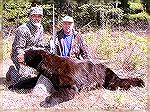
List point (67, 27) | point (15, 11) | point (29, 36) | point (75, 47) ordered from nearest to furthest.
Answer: point (67, 27)
point (75, 47)
point (29, 36)
point (15, 11)

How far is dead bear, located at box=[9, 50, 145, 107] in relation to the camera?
5.48m

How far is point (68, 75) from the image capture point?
18.1 feet

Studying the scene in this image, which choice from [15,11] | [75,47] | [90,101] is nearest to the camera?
[90,101]

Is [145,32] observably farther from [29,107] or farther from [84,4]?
[29,107]

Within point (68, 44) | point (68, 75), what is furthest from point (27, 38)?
point (68, 75)

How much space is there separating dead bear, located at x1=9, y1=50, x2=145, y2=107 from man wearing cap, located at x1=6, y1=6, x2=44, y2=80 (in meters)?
0.25

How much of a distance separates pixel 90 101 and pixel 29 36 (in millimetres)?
1421

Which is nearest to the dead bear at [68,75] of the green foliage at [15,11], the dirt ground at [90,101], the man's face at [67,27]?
the dirt ground at [90,101]

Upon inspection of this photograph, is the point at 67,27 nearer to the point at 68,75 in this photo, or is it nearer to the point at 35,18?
the point at 35,18

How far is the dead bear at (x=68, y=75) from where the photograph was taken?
5.48 meters

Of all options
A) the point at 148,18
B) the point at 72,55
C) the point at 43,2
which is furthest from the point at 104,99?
the point at 43,2

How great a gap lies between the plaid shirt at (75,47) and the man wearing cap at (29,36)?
35 cm

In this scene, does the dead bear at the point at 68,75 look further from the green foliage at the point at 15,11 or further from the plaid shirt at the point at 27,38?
the green foliage at the point at 15,11

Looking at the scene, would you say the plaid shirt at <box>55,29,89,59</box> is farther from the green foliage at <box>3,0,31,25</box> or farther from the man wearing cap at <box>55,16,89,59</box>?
the green foliage at <box>3,0,31,25</box>
